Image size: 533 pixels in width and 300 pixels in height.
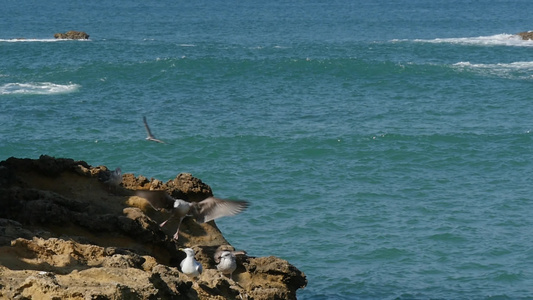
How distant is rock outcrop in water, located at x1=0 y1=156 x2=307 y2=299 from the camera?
8680 mm

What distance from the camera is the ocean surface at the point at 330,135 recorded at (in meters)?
19.2

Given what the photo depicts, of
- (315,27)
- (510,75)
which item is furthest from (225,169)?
(315,27)

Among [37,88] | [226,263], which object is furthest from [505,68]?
[226,263]

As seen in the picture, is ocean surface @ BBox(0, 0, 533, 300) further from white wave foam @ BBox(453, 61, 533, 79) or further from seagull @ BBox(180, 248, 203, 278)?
seagull @ BBox(180, 248, 203, 278)

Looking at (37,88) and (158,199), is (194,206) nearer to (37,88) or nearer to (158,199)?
(158,199)

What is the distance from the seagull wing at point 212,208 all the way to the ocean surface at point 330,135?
10.9 feet

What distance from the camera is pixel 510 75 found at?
42.6m

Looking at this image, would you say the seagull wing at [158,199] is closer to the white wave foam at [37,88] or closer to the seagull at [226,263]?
the seagull at [226,263]

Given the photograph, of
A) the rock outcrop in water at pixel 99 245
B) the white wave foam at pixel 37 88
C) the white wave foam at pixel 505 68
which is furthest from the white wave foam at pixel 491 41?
the rock outcrop in water at pixel 99 245

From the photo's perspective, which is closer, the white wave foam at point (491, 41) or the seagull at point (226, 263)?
the seagull at point (226, 263)

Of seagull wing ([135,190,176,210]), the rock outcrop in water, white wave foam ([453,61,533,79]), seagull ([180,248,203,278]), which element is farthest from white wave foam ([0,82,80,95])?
seagull ([180,248,203,278])

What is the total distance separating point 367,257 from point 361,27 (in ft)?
180

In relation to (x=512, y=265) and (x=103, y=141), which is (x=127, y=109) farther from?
(x=512, y=265)

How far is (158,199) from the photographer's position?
→ 1353cm
